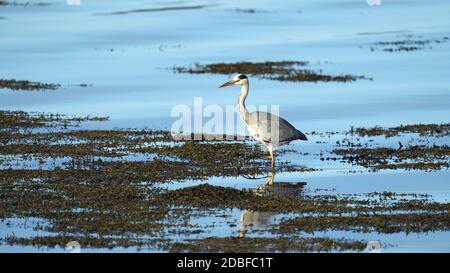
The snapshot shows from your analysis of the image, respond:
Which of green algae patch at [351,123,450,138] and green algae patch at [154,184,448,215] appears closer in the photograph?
green algae patch at [154,184,448,215]

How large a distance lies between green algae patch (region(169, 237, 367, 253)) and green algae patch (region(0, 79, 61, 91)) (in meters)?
13.2

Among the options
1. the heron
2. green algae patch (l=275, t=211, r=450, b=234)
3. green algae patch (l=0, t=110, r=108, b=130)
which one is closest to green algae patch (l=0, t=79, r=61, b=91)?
green algae patch (l=0, t=110, r=108, b=130)

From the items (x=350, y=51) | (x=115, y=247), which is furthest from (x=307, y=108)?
(x=115, y=247)

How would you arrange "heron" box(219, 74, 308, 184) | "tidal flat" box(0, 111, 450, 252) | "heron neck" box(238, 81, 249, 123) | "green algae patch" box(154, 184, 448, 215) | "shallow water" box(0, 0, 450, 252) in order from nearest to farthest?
"tidal flat" box(0, 111, 450, 252) → "green algae patch" box(154, 184, 448, 215) → "shallow water" box(0, 0, 450, 252) → "heron" box(219, 74, 308, 184) → "heron neck" box(238, 81, 249, 123)

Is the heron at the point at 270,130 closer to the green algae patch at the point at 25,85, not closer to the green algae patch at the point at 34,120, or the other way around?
the green algae patch at the point at 34,120

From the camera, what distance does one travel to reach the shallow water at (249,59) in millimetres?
16688

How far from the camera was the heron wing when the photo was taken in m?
16.9

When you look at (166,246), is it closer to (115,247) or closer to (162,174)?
(115,247)

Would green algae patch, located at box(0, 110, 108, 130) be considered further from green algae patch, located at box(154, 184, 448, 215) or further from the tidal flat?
green algae patch, located at box(154, 184, 448, 215)

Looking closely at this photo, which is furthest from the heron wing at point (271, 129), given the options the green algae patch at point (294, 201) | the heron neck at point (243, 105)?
the green algae patch at point (294, 201)

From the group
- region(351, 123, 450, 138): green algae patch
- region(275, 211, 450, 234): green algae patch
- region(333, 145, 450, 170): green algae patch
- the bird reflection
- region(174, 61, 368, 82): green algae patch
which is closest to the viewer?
region(275, 211, 450, 234): green algae patch

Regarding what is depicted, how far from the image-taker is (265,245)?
1191cm

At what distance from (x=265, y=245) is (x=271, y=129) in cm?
514
